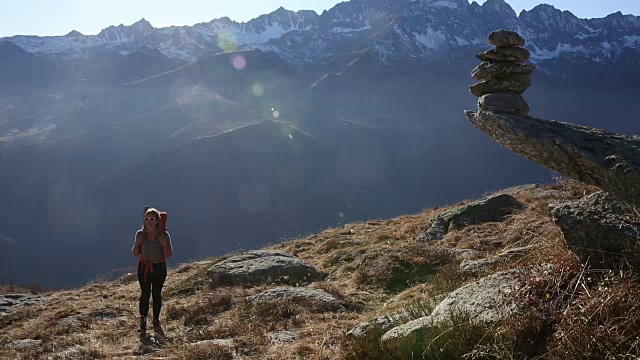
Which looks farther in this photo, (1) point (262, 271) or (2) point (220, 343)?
(1) point (262, 271)

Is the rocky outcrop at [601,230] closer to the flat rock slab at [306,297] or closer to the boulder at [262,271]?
the flat rock slab at [306,297]

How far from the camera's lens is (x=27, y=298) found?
19.1 meters

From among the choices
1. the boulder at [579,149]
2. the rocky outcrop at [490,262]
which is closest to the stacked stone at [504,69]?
the boulder at [579,149]

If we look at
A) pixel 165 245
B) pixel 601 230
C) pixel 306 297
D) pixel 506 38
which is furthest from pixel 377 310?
pixel 506 38

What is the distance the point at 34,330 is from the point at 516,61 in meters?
13.8

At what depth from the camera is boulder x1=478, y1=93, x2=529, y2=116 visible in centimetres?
818

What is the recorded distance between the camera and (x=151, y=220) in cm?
1176

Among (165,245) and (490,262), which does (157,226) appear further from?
(490,262)

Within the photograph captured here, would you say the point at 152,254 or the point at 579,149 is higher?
the point at 579,149

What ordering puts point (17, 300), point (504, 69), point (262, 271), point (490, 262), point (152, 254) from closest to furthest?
1. point (504, 69)
2. point (490, 262)
3. point (152, 254)
4. point (262, 271)
5. point (17, 300)

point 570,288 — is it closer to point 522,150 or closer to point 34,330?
point 522,150

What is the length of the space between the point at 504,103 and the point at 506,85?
865 mm

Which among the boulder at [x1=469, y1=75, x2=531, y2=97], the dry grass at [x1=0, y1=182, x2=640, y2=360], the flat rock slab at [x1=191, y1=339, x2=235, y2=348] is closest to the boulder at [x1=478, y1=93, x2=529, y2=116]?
the boulder at [x1=469, y1=75, x2=531, y2=97]

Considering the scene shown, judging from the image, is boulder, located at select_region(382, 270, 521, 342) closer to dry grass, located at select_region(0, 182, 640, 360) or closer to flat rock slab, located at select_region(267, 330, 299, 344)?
dry grass, located at select_region(0, 182, 640, 360)
